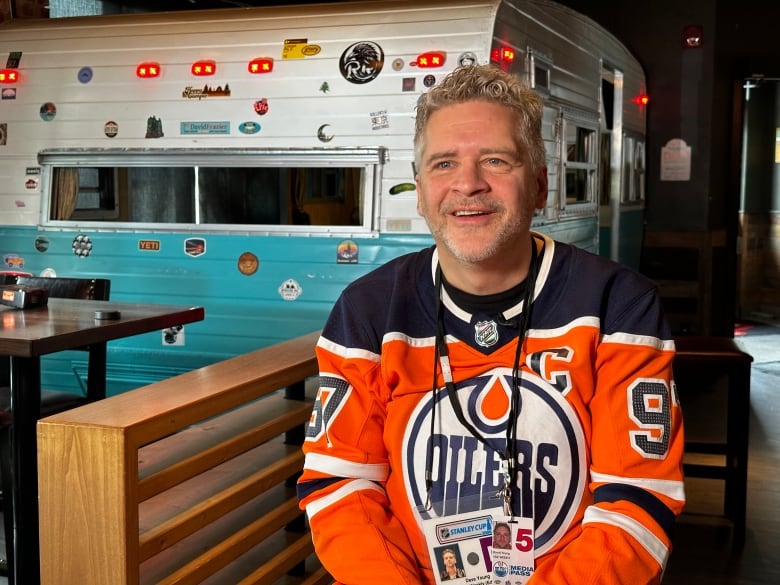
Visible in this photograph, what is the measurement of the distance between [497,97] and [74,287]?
9.92 feet

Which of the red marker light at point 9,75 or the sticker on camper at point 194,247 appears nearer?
the sticker on camper at point 194,247

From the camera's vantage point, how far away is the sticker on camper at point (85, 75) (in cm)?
561

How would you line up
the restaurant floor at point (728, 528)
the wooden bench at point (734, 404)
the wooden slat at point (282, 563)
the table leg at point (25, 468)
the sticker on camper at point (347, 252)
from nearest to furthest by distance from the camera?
the wooden slat at point (282, 563) → the table leg at point (25, 468) → the restaurant floor at point (728, 528) → the wooden bench at point (734, 404) → the sticker on camper at point (347, 252)

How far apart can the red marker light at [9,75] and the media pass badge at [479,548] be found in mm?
4964

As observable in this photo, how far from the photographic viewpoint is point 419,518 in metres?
1.87

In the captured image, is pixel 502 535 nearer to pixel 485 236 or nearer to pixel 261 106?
pixel 485 236

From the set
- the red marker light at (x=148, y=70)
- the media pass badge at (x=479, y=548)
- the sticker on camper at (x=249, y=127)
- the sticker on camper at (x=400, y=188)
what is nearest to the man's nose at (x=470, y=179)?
the media pass badge at (x=479, y=548)

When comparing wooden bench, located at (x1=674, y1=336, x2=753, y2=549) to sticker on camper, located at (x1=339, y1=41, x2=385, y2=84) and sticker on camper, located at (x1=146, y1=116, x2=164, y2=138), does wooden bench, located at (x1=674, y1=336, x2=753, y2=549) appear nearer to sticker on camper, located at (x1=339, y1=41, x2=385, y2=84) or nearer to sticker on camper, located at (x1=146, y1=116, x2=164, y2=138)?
sticker on camper, located at (x1=339, y1=41, x2=385, y2=84)

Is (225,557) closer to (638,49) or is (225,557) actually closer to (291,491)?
(291,491)

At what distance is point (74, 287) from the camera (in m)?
4.38

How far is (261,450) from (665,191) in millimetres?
7050

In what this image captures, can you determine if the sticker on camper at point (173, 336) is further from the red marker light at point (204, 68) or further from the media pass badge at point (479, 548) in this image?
the media pass badge at point (479, 548)

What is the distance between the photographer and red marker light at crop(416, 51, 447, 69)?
4789 mm

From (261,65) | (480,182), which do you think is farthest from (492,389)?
(261,65)
